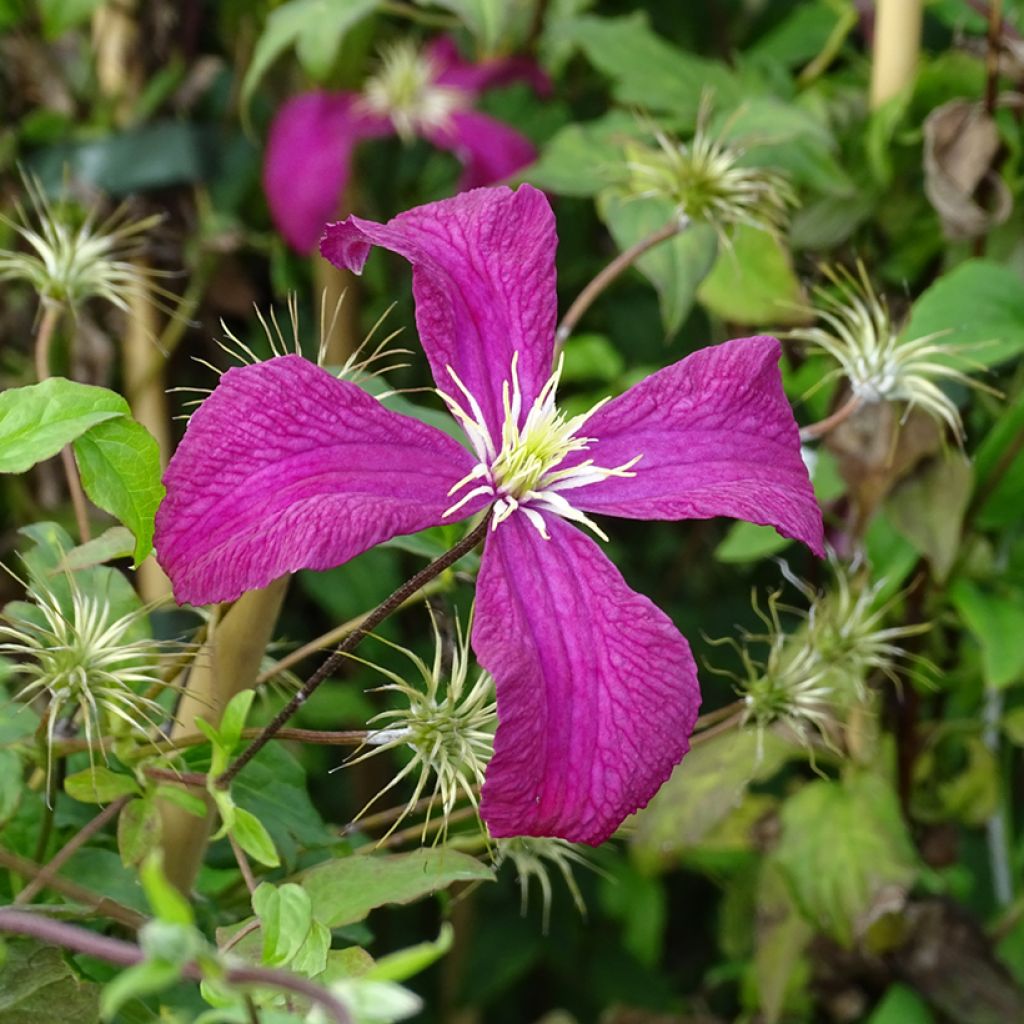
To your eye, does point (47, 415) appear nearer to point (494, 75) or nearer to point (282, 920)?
point (282, 920)

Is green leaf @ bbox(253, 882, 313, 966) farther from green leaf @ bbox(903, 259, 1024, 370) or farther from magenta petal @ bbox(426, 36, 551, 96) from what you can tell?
magenta petal @ bbox(426, 36, 551, 96)

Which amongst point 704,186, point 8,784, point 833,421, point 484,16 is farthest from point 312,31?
point 8,784

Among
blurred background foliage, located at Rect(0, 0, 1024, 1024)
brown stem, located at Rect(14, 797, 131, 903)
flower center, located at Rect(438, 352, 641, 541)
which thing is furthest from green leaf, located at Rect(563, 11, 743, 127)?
brown stem, located at Rect(14, 797, 131, 903)

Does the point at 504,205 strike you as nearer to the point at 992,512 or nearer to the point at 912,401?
the point at 912,401

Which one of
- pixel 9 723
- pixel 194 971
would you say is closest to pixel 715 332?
pixel 9 723

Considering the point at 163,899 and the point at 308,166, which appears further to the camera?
the point at 308,166

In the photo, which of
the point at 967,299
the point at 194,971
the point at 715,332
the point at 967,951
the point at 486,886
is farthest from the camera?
the point at 486,886

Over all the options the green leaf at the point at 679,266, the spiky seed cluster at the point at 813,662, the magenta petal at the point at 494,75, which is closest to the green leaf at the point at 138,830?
the spiky seed cluster at the point at 813,662
